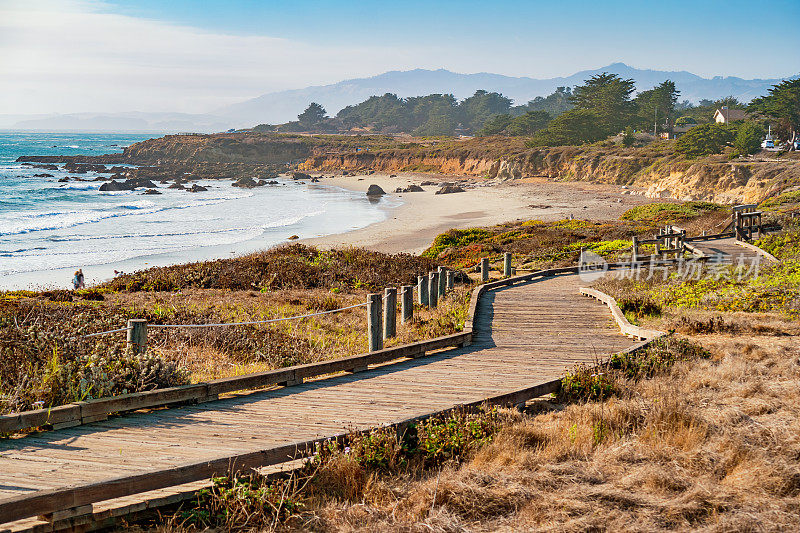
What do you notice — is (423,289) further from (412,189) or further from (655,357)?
(412,189)

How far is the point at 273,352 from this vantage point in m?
11.3

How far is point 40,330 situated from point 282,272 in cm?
1341

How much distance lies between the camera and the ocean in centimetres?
3484

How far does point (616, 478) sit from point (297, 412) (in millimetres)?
3566

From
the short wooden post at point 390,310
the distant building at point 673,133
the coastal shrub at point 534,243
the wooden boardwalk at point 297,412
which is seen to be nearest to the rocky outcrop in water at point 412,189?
the coastal shrub at point 534,243

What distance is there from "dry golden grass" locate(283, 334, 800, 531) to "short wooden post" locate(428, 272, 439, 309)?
7.37m

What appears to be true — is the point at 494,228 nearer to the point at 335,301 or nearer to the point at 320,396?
the point at 335,301

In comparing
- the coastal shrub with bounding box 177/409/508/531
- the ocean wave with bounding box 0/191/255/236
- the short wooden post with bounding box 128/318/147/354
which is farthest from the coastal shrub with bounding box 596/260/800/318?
the ocean wave with bounding box 0/191/255/236

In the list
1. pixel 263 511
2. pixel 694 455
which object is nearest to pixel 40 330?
pixel 263 511

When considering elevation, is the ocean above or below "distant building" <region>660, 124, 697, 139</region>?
below

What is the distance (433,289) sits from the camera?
51.7 ft

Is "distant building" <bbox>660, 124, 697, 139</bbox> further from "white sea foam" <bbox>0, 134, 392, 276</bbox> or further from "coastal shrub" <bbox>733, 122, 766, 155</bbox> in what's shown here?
"white sea foam" <bbox>0, 134, 392, 276</bbox>

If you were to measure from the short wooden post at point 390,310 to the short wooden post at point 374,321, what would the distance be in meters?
1.11

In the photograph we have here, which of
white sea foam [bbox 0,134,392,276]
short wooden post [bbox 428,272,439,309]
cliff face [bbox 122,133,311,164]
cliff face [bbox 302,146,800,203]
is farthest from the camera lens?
cliff face [bbox 122,133,311,164]
